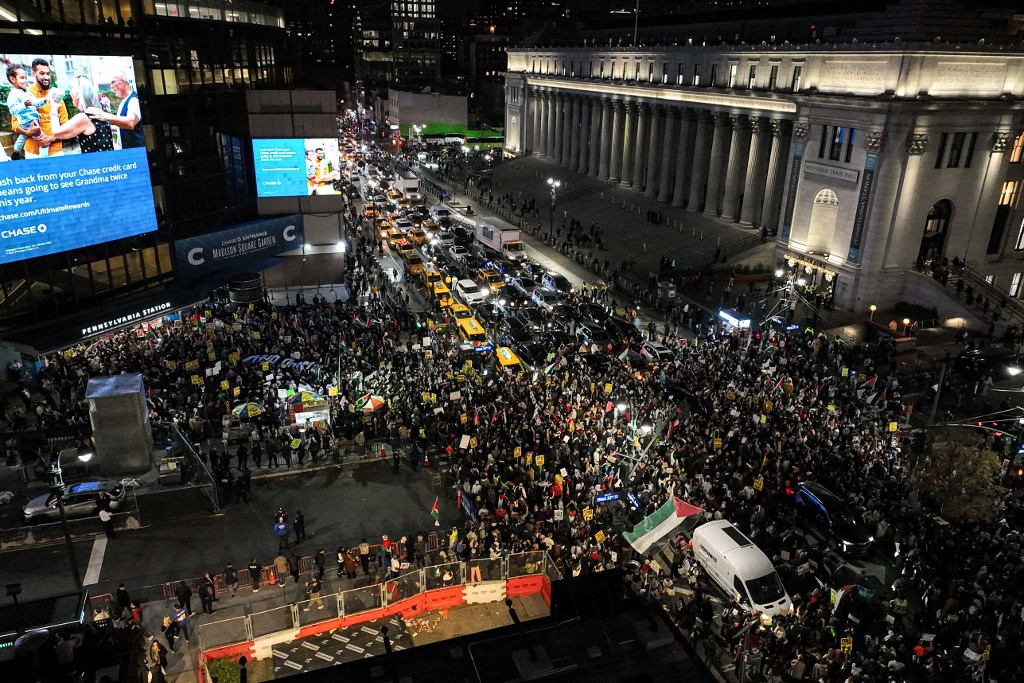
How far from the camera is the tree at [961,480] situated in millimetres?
20734

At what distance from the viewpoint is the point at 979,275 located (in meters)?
43.6

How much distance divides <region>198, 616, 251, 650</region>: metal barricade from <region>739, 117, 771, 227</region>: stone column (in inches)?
1870

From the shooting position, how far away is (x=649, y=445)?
24656mm

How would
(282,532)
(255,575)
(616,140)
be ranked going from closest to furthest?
(255,575), (282,532), (616,140)

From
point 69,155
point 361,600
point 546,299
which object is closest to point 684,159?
point 546,299

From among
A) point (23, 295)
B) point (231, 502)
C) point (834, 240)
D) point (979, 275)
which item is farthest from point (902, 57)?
point (23, 295)

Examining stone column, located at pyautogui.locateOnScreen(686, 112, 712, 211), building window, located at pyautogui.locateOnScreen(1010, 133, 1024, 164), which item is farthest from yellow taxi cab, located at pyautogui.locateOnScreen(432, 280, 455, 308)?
building window, located at pyautogui.locateOnScreen(1010, 133, 1024, 164)

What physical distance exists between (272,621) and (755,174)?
157 feet

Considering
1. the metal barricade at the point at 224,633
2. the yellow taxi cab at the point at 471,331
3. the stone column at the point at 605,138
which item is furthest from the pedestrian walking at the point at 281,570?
the stone column at the point at 605,138

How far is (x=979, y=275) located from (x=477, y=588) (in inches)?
1611

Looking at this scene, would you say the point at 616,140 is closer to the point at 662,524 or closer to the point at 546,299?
the point at 546,299

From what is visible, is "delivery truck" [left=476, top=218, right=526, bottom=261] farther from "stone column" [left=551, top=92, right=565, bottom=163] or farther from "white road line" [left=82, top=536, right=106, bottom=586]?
"stone column" [left=551, top=92, right=565, bottom=163]

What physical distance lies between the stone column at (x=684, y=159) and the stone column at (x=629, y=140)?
856 cm

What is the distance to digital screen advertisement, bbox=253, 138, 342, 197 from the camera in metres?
40.7
